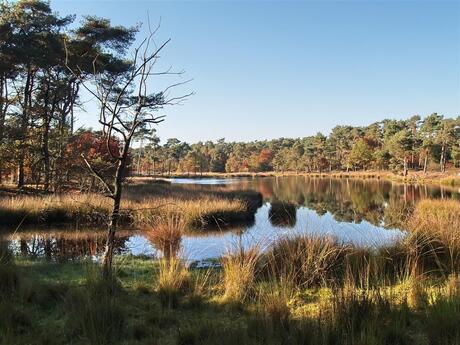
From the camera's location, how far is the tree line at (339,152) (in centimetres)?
6225

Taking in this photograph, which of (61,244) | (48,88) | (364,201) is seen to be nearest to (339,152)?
(364,201)

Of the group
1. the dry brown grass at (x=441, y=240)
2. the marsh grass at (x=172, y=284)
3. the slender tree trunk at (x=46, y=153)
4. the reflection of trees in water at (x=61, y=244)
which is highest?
the slender tree trunk at (x=46, y=153)

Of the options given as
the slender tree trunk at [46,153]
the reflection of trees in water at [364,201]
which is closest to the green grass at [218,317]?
the reflection of trees in water at [364,201]

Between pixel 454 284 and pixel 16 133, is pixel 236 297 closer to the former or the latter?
pixel 454 284

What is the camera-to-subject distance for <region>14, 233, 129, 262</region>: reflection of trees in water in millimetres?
9238

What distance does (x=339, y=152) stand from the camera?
9156 cm

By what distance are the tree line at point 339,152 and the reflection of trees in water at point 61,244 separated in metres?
46.4

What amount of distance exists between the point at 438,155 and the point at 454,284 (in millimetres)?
67109

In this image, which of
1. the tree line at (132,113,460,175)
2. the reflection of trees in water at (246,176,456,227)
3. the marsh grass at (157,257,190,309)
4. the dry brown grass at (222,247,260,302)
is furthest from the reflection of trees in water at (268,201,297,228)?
the tree line at (132,113,460,175)

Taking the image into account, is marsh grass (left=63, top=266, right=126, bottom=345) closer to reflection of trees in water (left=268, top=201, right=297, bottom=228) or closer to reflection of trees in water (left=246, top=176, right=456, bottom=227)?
reflection of trees in water (left=246, top=176, right=456, bottom=227)

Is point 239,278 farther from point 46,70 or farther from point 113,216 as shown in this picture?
point 46,70

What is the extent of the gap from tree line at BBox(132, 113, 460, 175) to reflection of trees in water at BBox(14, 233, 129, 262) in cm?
4640

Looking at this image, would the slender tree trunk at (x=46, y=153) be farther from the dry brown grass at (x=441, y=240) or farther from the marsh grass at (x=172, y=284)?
the dry brown grass at (x=441, y=240)

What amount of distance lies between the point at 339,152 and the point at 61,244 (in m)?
85.9
